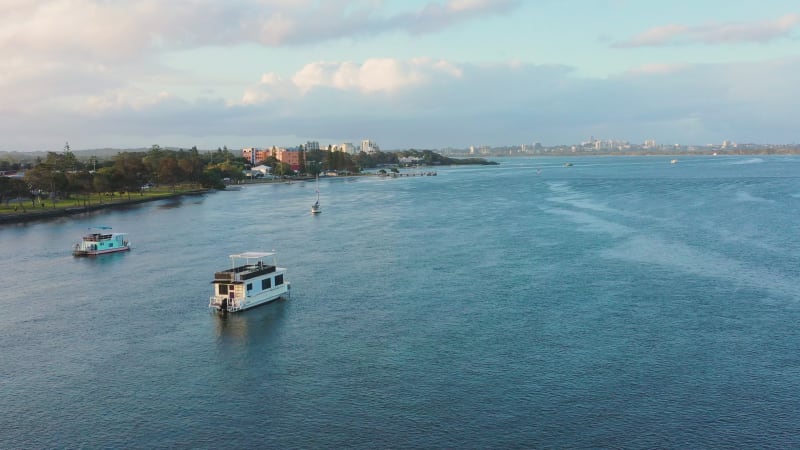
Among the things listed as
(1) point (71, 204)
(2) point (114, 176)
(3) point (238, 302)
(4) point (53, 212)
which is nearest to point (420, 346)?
(3) point (238, 302)

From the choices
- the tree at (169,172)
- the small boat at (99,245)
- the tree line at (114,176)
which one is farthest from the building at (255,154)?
the small boat at (99,245)

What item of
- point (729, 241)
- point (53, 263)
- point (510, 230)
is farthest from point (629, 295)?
point (53, 263)

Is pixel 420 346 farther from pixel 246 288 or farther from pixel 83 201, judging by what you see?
pixel 83 201

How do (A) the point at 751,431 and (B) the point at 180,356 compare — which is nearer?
(A) the point at 751,431

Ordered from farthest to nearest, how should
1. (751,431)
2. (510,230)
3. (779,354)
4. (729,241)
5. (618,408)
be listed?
(510,230)
(729,241)
(779,354)
(618,408)
(751,431)

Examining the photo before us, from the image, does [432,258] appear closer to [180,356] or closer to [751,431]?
[180,356]
